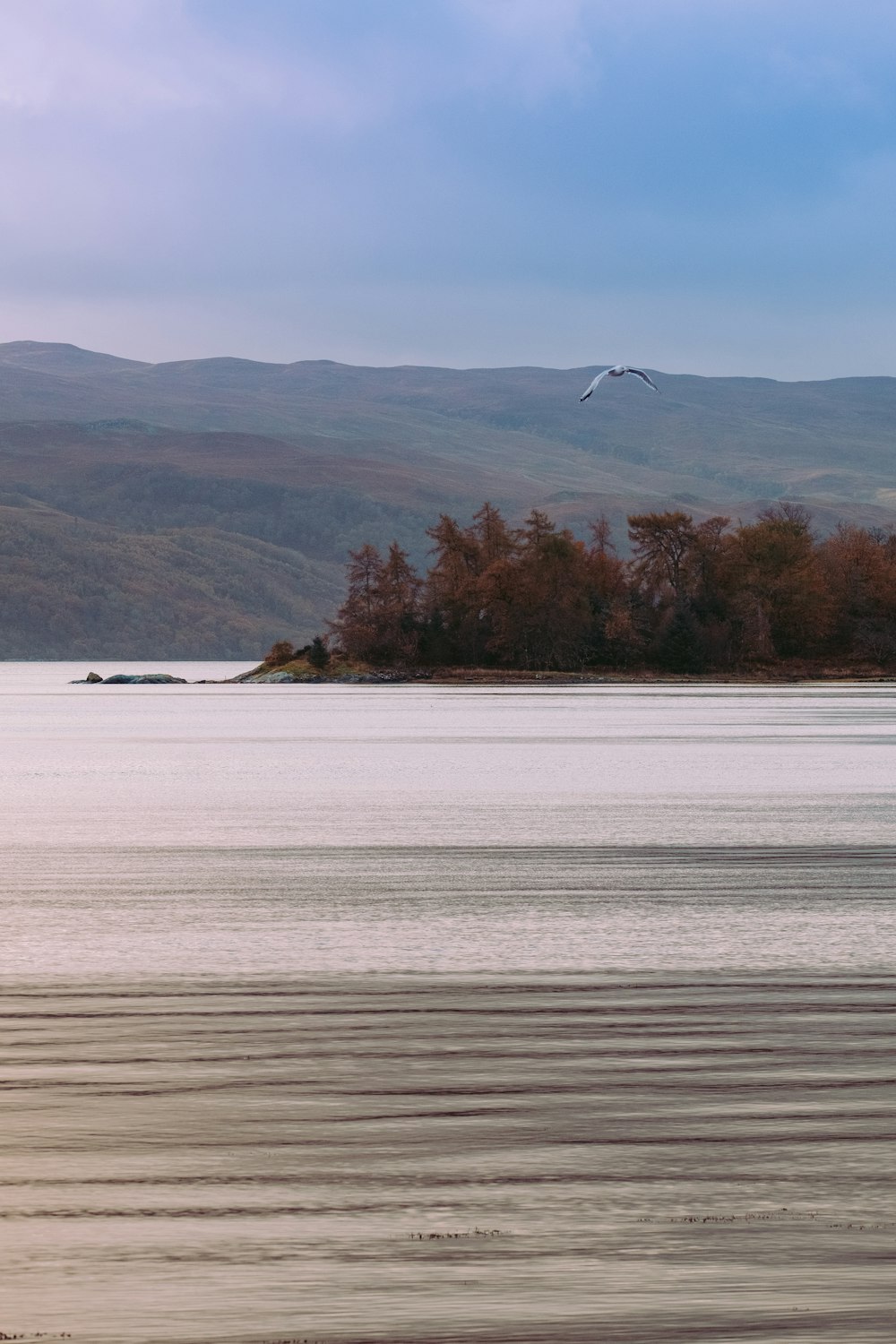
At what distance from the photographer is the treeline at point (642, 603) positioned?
6624 inches

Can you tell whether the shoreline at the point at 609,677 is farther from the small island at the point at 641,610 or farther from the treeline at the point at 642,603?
the treeline at the point at 642,603

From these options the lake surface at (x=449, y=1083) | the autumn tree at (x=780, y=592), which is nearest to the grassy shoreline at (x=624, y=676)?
the autumn tree at (x=780, y=592)

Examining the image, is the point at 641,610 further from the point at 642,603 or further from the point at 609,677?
the point at 609,677

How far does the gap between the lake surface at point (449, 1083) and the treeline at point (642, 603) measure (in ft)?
467

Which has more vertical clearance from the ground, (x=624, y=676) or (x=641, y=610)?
(x=641, y=610)

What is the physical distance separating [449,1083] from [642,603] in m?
162

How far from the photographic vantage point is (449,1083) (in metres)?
10.5

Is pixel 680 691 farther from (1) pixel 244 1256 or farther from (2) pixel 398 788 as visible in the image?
(1) pixel 244 1256

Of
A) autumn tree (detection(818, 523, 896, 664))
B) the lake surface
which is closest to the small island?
autumn tree (detection(818, 523, 896, 664))

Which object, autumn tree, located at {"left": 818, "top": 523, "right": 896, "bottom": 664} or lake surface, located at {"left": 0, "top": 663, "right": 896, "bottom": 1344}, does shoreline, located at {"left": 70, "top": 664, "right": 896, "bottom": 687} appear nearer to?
autumn tree, located at {"left": 818, "top": 523, "right": 896, "bottom": 664}

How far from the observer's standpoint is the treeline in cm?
16825

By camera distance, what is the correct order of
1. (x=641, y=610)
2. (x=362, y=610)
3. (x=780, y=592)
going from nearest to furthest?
(x=780, y=592), (x=641, y=610), (x=362, y=610)

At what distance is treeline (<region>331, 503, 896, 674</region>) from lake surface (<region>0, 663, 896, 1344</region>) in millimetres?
142194

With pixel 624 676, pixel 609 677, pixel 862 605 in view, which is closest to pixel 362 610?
pixel 609 677
